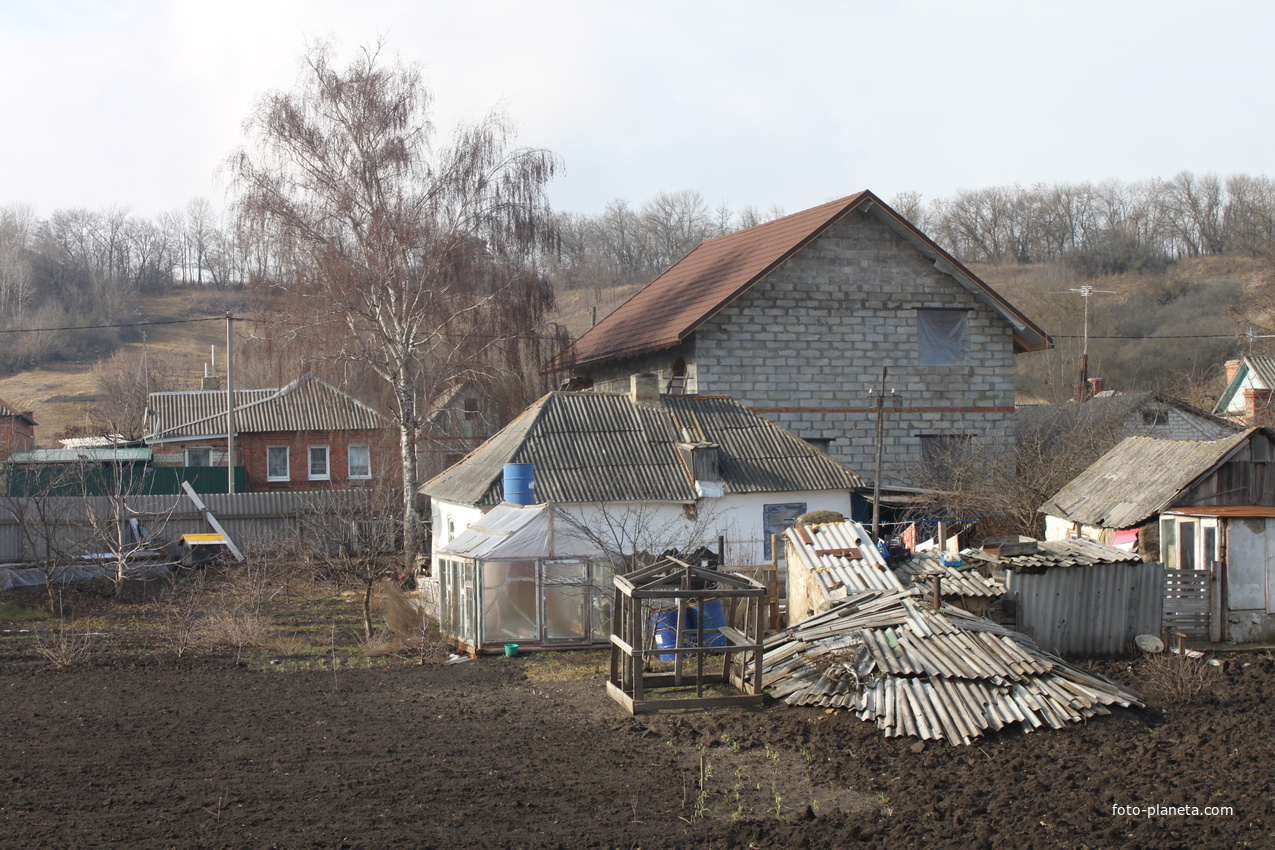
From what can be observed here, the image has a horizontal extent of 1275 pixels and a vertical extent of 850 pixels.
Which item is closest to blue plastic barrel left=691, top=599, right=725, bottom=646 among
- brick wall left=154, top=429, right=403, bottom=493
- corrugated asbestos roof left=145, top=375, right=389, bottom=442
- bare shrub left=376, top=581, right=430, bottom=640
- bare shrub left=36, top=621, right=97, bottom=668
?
bare shrub left=376, top=581, right=430, bottom=640

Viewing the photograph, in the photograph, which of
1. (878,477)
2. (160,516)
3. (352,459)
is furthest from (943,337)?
(352,459)

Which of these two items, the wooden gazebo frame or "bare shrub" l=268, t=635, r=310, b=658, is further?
"bare shrub" l=268, t=635, r=310, b=658

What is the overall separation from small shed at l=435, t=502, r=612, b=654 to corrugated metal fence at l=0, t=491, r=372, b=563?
6.59 meters

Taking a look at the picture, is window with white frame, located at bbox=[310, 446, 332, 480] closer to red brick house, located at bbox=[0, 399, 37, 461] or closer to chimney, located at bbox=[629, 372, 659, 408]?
red brick house, located at bbox=[0, 399, 37, 461]

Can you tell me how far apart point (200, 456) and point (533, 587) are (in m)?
25.8

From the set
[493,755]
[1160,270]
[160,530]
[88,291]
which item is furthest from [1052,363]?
[88,291]

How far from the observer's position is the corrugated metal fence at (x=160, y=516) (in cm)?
2144

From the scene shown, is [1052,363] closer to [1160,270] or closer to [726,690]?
[1160,270]

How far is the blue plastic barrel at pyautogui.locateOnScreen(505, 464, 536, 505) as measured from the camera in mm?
15625

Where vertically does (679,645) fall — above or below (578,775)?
above

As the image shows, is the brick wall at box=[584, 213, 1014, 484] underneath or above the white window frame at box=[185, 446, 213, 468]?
above

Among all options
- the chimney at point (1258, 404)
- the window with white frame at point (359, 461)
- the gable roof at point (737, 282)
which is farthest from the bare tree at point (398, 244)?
the chimney at point (1258, 404)

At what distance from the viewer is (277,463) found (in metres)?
35.3

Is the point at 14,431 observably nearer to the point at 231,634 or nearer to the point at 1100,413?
the point at 231,634
